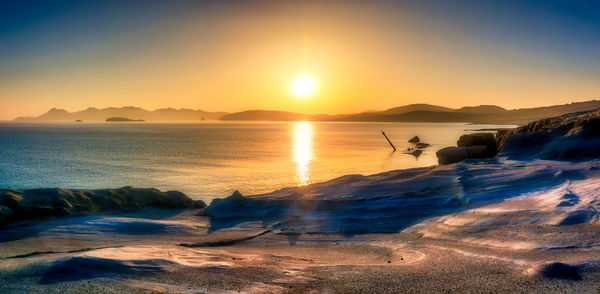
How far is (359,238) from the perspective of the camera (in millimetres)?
9500

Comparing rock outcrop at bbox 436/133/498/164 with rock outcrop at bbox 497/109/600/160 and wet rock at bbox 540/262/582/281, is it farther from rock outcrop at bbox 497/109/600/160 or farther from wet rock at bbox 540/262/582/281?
wet rock at bbox 540/262/582/281

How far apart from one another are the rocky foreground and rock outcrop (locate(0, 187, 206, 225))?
93 mm

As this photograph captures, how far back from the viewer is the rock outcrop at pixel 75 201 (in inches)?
432

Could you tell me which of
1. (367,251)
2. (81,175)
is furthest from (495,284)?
(81,175)

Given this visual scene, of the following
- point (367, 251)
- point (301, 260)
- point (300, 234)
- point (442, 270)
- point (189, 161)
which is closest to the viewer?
point (442, 270)

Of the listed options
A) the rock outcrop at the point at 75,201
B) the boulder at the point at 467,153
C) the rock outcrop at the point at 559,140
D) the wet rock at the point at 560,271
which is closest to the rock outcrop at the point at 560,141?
the rock outcrop at the point at 559,140

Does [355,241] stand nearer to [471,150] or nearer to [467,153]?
[467,153]

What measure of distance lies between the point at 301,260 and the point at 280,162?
37490 millimetres

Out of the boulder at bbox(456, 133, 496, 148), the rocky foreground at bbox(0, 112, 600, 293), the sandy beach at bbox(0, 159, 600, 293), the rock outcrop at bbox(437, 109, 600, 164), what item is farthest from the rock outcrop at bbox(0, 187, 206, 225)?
the boulder at bbox(456, 133, 496, 148)

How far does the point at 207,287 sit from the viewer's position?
17.0 ft

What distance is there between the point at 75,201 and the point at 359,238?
10.1 meters

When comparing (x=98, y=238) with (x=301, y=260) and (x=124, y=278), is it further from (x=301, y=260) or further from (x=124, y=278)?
(x=301, y=260)

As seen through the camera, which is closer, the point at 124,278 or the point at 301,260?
the point at 124,278

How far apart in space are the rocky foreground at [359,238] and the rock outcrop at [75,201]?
3.7 inches
